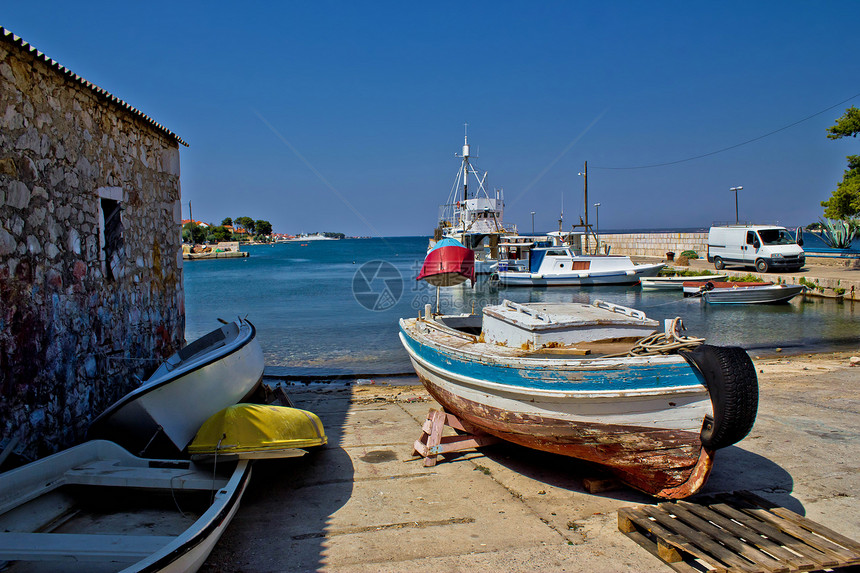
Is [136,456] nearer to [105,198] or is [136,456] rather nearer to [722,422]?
[105,198]

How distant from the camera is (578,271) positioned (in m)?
33.6

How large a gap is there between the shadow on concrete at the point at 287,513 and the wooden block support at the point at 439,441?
85 cm

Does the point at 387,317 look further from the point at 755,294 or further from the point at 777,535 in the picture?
the point at 777,535

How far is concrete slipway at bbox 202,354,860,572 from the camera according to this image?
411 cm

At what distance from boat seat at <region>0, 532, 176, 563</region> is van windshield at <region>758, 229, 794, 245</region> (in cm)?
3298

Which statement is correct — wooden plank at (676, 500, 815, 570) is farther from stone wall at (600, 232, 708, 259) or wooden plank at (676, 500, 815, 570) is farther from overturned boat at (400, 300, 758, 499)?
stone wall at (600, 232, 708, 259)

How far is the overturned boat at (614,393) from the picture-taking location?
13.9 feet

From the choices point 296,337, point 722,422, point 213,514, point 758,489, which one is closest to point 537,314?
point 722,422

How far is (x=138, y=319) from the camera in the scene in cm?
752

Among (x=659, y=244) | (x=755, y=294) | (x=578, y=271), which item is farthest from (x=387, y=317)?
(x=659, y=244)

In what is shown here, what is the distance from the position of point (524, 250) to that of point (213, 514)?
1315 inches

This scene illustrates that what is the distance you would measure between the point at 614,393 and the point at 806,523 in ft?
5.52

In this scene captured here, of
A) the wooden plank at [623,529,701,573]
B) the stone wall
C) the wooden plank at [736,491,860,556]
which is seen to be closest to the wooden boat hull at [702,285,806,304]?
the wooden plank at [736,491,860,556]

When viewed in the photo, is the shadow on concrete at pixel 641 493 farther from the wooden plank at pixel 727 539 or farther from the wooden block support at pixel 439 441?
the wooden plank at pixel 727 539
